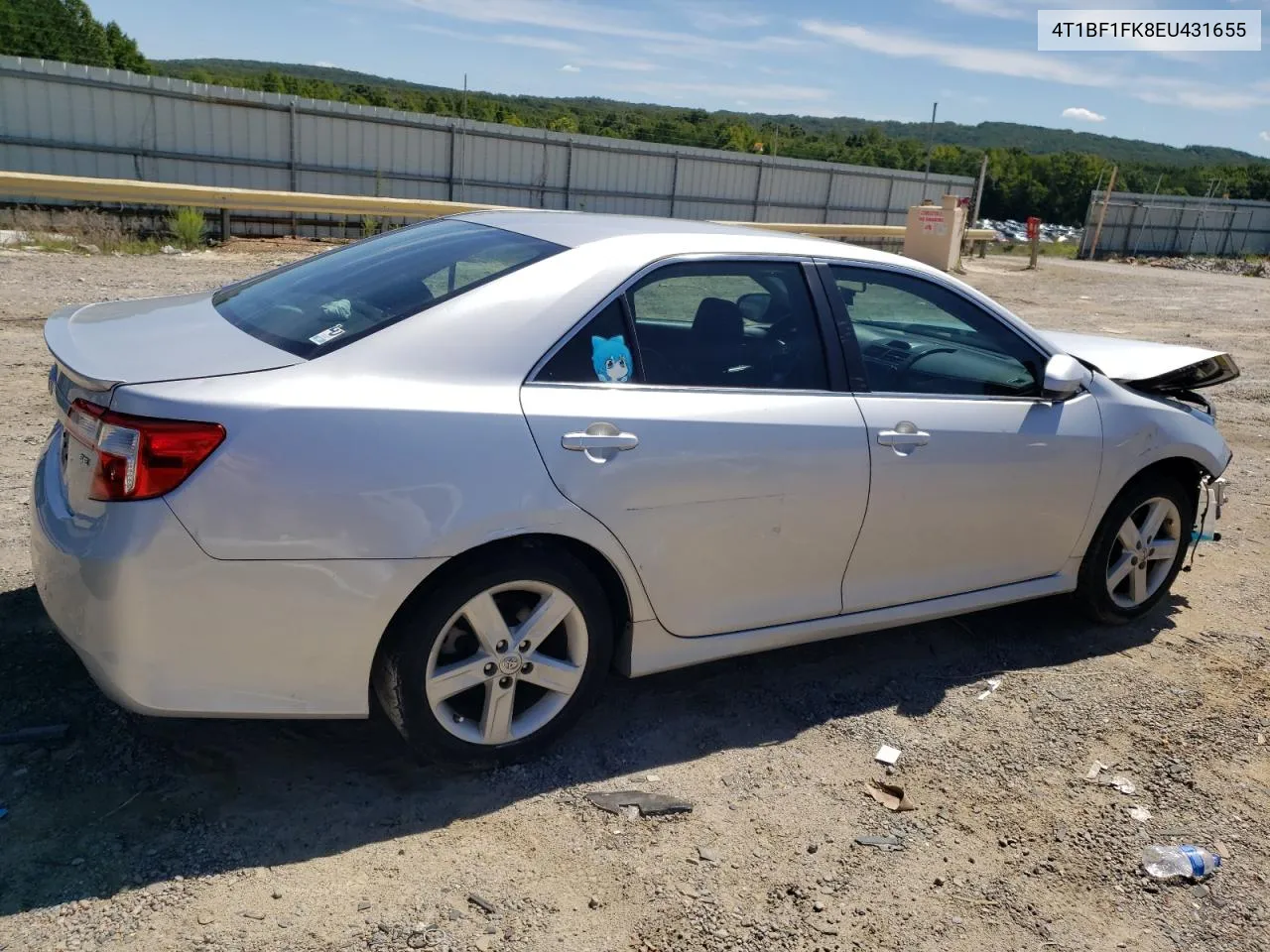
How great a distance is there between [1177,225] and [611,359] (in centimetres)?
4350

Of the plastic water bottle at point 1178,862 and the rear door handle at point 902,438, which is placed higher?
the rear door handle at point 902,438

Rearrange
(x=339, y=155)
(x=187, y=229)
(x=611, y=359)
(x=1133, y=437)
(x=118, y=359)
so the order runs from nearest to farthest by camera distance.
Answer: (x=118, y=359), (x=611, y=359), (x=1133, y=437), (x=187, y=229), (x=339, y=155)

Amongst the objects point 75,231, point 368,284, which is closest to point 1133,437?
point 368,284

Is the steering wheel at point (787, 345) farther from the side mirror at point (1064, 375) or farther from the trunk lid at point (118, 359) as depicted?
the trunk lid at point (118, 359)

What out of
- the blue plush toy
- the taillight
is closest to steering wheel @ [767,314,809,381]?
the blue plush toy

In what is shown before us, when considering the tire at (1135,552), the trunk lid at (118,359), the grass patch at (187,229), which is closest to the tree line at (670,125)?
the grass patch at (187,229)

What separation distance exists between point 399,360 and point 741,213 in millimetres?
27939

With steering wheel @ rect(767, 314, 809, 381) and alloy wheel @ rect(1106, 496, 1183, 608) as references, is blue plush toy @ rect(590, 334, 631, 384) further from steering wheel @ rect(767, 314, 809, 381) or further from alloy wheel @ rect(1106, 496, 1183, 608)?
alloy wheel @ rect(1106, 496, 1183, 608)

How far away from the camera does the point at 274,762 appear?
334 cm

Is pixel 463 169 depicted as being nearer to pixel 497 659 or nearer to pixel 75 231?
pixel 75 231

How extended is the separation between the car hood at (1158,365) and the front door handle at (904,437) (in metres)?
1.40

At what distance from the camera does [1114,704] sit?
4254 millimetres

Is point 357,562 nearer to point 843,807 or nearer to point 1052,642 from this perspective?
point 843,807

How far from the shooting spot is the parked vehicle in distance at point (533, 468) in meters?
2.82
